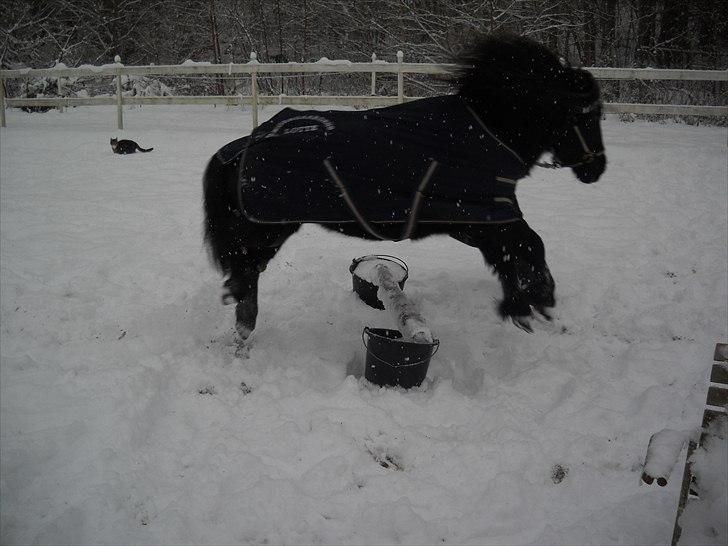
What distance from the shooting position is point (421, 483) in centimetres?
211

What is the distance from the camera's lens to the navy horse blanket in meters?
2.62

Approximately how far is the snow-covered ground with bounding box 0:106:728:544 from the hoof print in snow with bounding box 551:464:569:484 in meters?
0.02

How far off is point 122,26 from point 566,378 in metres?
23.4

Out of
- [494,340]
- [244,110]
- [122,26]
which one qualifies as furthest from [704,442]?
[122,26]

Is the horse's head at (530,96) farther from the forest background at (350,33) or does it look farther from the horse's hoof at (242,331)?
the forest background at (350,33)

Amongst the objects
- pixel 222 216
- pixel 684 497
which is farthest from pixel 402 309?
pixel 684 497

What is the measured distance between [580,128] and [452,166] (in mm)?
849

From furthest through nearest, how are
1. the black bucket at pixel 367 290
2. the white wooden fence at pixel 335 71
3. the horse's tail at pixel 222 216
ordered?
the white wooden fence at pixel 335 71, the black bucket at pixel 367 290, the horse's tail at pixel 222 216

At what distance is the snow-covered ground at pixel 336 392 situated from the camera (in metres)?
1.93

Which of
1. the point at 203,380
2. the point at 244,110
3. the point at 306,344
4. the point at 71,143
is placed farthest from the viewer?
the point at 244,110

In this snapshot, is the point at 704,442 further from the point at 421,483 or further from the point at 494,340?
the point at 494,340

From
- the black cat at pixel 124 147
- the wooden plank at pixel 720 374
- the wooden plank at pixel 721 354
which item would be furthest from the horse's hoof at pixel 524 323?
the black cat at pixel 124 147

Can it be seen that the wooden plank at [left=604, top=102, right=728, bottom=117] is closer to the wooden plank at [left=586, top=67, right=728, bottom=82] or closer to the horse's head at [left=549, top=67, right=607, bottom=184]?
the wooden plank at [left=586, top=67, right=728, bottom=82]

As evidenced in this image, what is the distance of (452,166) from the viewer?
2627 mm
